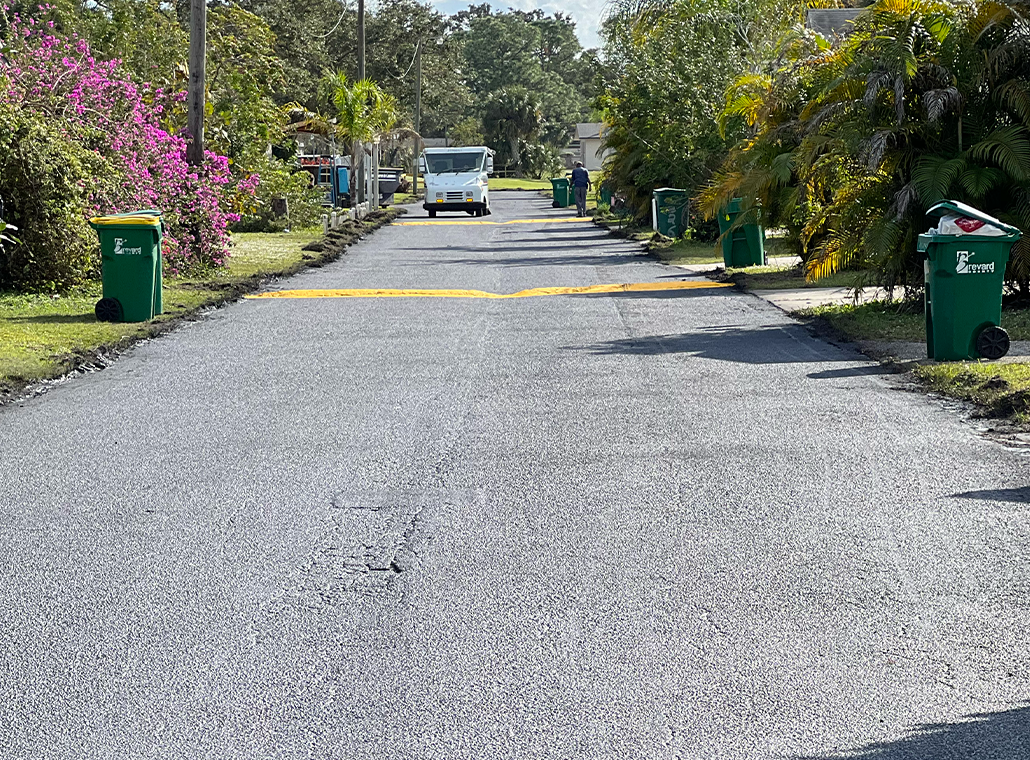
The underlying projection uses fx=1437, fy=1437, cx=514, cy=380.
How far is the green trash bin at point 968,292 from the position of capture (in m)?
12.2

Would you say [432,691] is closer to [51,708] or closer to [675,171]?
[51,708]

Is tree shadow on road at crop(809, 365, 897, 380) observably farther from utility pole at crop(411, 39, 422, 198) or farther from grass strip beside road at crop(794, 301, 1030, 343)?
utility pole at crop(411, 39, 422, 198)

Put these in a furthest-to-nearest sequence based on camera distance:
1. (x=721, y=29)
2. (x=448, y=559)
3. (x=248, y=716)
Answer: (x=721, y=29) < (x=448, y=559) < (x=248, y=716)

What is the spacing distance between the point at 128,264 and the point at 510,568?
35.2ft

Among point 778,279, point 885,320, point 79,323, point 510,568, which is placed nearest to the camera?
point 510,568

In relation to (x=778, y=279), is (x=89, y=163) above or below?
above

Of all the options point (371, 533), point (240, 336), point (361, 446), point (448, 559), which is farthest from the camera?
point (240, 336)

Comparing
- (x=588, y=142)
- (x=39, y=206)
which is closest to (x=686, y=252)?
(x=39, y=206)

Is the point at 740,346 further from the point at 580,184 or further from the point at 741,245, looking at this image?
the point at 580,184

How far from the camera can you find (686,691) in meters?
4.79

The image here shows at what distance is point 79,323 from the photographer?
51.2 ft

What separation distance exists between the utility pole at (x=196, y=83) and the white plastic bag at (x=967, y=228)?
14423mm

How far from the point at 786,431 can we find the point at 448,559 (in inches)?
144

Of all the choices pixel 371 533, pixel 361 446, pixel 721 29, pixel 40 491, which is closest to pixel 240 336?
pixel 361 446
